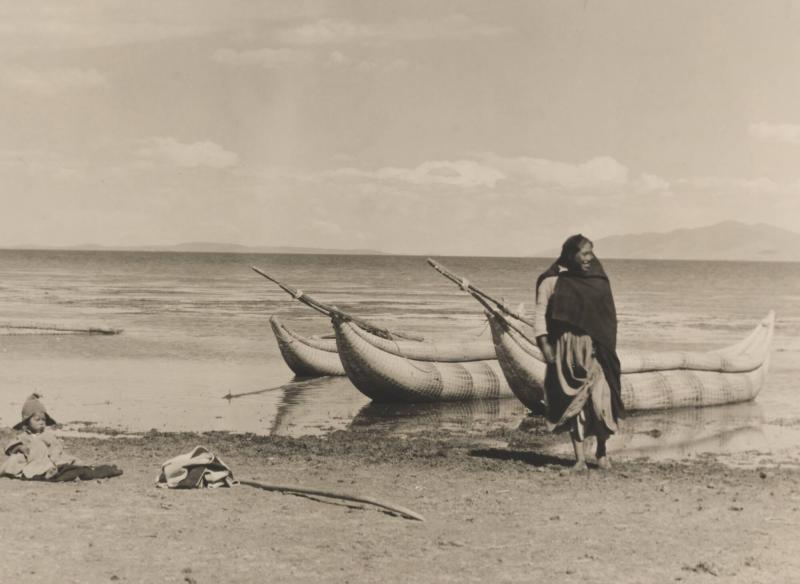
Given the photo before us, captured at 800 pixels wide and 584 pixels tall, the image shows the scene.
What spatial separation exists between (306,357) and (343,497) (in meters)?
12.7

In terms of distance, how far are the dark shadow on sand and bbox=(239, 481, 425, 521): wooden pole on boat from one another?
256 centimetres

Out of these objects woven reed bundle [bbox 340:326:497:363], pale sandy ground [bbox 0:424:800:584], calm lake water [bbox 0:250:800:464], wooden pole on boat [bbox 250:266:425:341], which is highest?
wooden pole on boat [bbox 250:266:425:341]

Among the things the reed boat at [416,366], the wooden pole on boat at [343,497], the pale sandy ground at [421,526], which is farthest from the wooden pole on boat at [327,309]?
the wooden pole on boat at [343,497]

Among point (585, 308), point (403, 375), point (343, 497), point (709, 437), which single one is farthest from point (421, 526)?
point (403, 375)

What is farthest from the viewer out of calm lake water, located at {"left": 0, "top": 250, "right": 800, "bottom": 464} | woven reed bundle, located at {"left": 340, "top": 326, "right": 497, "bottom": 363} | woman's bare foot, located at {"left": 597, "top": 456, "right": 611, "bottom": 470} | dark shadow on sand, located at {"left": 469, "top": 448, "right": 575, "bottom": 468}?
woven reed bundle, located at {"left": 340, "top": 326, "right": 497, "bottom": 363}

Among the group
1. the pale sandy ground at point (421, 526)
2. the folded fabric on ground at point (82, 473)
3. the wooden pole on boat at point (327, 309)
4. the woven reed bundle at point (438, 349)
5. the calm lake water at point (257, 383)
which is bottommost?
the calm lake water at point (257, 383)

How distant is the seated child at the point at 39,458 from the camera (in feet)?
27.2

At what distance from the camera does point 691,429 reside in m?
13.8

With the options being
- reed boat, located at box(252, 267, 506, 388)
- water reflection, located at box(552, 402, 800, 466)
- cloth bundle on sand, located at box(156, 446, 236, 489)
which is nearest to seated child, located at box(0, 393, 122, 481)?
cloth bundle on sand, located at box(156, 446, 236, 489)

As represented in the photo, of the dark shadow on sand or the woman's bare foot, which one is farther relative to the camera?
the dark shadow on sand

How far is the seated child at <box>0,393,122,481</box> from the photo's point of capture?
8289mm

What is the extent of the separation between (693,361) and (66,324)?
762 inches

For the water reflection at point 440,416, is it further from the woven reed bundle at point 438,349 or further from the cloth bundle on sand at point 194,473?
the cloth bundle on sand at point 194,473

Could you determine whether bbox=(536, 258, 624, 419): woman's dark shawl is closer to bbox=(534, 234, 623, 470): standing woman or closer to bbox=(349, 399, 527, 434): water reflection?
bbox=(534, 234, 623, 470): standing woman
